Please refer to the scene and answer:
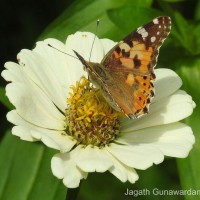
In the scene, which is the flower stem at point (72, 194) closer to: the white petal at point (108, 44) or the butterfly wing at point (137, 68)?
the butterfly wing at point (137, 68)

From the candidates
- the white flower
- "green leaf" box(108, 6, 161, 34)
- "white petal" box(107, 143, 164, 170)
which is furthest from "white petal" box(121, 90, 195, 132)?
"green leaf" box(108, 6, 161, 34)

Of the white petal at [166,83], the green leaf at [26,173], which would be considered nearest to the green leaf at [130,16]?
the white petal at [166,83]

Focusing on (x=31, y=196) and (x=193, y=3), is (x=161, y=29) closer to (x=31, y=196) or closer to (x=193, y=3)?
(x=31, y=196)

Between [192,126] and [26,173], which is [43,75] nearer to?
→ [26,173]

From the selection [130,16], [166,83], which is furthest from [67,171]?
[130,16]

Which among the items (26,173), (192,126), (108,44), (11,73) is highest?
(11,73)

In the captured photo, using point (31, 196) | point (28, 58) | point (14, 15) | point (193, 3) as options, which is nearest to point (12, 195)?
point (31, 196)
